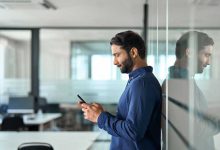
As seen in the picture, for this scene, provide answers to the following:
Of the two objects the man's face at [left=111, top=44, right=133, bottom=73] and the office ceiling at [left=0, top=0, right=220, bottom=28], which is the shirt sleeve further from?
the office ceiling at [left=0, top=0, right=220, bottom=28]

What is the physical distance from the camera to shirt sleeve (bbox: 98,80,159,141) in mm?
1563

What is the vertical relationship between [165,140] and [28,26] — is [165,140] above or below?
below

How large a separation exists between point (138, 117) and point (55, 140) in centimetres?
228

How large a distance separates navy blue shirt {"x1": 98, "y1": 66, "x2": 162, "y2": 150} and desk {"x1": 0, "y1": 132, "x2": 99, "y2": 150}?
5.07 feet

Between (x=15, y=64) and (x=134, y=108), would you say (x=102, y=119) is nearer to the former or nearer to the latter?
(x=134, y=108)

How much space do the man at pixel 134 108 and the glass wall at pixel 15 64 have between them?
5983mm

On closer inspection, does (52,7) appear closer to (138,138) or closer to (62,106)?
(62,106)

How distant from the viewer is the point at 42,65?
24.8 feet

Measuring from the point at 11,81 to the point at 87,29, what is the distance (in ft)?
6.50

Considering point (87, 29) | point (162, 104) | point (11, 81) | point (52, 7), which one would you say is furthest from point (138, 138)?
point (11, 81)

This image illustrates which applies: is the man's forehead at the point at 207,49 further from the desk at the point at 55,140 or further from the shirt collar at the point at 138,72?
the desk at the point at 55,140

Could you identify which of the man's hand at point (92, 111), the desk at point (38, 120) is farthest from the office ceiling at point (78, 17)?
the man's hand at point (92, 111)

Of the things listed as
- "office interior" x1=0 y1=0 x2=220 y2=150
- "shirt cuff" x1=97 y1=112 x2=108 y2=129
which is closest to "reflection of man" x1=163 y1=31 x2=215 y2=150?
"shirt cuff" x1=97 y1=112 x2=108 y2=129

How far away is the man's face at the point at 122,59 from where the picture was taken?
177cm
